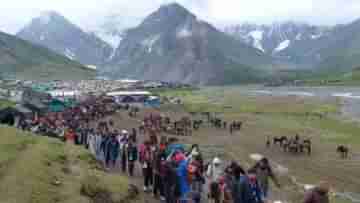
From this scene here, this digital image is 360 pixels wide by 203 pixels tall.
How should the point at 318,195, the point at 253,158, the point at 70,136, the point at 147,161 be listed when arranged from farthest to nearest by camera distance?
the point at 253,158 < the point at 70,136 < the point at 147,161 < the point at 318,195

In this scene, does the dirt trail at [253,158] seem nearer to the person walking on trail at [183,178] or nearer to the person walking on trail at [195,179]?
the person walking on trail at [183,178]

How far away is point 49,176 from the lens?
41.3 ft

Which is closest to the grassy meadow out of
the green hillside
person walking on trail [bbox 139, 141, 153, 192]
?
person walking on trail [bbox 139, 141, 153, 192]

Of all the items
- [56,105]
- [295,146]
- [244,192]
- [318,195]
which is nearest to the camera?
[318,195]

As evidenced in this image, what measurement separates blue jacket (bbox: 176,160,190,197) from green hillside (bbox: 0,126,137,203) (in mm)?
1618

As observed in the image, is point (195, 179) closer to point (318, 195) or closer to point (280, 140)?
point (318, 195)

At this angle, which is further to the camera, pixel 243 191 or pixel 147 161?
pixel 147 161

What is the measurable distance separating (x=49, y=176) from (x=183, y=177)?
12.4ft

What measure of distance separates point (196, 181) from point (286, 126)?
57.4 m

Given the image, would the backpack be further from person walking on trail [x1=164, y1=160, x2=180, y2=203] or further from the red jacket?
the red jacket

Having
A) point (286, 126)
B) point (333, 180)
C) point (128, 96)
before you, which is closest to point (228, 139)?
point (286, 126)

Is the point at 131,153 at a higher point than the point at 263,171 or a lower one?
lower

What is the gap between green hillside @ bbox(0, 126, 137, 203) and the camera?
11227mm

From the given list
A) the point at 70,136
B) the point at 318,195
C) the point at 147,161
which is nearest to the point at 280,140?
the point at 70,136
